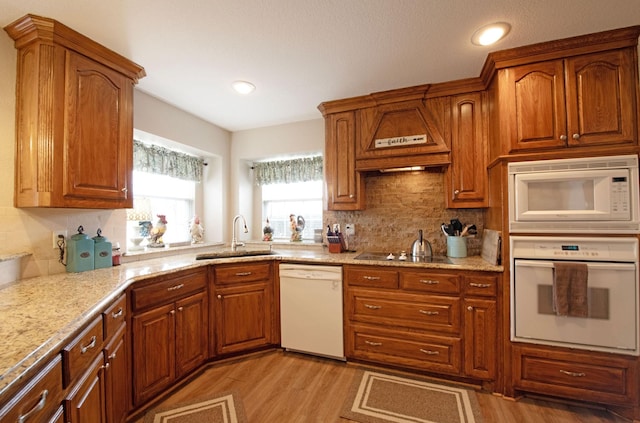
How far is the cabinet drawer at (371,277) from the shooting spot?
2.24 meters

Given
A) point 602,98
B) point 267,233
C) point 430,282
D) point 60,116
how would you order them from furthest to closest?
point 267,233 → point 430,282 → point 602,98 → point 60,116

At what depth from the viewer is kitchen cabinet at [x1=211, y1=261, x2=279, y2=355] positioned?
2.41m

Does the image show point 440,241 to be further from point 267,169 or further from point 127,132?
point 127,132

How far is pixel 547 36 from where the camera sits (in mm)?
1777

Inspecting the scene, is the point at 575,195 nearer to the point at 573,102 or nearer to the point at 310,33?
the point at 573,102

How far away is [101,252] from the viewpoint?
205 cm

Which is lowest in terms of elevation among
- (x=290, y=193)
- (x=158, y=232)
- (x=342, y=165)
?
(x=158, y=232)

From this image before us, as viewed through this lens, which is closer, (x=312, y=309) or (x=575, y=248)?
(x=575, y=248)

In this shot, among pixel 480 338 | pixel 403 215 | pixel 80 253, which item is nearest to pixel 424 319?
pixel 480 338

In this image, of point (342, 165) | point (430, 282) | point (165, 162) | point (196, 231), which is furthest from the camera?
point (196, 231)

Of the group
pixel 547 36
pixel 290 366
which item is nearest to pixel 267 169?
pixel 290 366

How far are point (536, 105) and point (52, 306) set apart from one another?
302 cm

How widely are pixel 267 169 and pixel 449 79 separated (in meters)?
2.31

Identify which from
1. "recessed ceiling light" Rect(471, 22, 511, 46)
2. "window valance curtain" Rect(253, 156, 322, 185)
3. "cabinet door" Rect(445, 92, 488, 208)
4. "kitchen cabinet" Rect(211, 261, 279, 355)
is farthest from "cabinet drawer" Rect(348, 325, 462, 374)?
"recessed ceiling light" Rect(471, 22, 511, 46)
